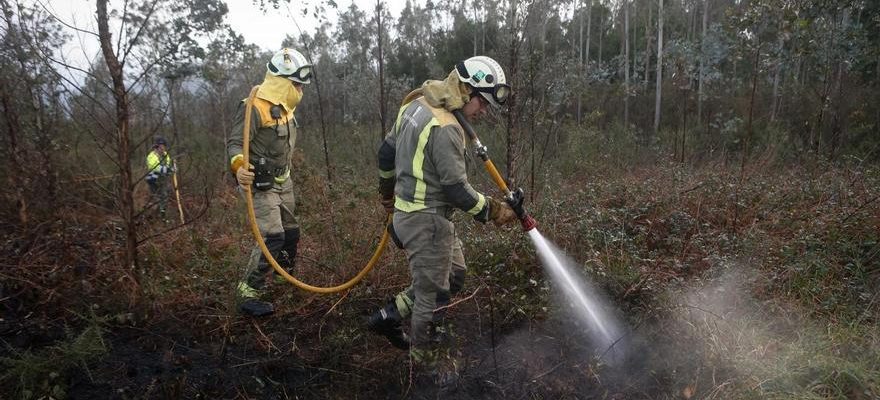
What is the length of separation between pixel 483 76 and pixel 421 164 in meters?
0.64

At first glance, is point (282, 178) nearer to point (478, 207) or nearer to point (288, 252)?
point (288, 252)

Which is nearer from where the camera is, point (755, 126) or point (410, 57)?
point (755, 126)

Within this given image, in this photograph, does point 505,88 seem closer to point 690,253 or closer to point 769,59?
point 690,253

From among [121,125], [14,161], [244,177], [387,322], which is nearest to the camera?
[387,322]

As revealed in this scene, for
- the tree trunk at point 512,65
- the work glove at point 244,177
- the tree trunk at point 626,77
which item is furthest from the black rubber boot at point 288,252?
the tree trunk at point 626,77

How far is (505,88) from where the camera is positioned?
118 inches

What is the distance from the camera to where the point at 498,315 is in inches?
156

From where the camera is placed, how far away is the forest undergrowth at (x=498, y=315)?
313 centimetres

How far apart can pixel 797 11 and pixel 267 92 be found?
630 cm

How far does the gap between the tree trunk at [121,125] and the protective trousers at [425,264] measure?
209 centimetres

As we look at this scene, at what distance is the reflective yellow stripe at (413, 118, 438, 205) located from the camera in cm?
283

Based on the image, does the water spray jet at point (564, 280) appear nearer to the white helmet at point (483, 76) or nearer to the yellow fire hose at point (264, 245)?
the white helmet at point (483, 76)

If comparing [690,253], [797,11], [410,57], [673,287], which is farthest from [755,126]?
[410,57]

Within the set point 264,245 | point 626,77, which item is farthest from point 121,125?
point 626,77
